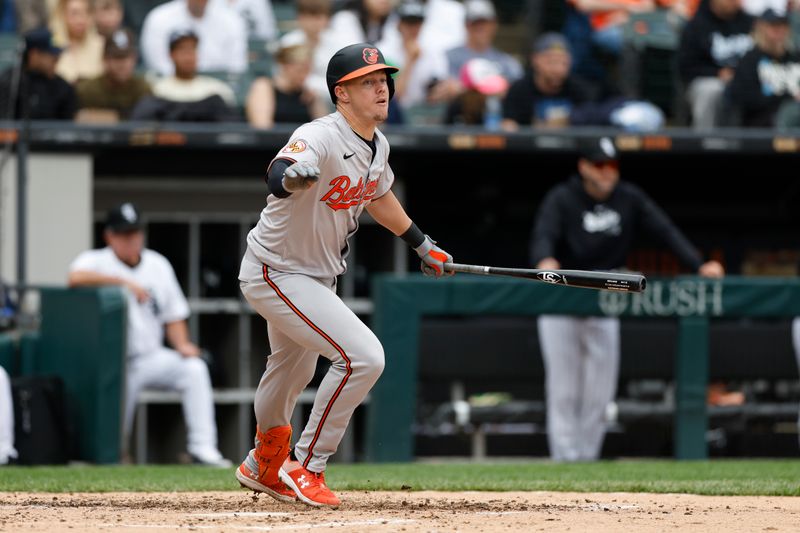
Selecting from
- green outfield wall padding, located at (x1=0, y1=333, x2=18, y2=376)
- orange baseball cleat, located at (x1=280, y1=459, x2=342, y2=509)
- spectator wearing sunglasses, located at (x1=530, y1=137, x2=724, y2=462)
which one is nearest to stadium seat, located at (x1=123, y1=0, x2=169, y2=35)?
green outfield wall padding, located at (x1=0, y1=333, x2=18, y2=376)

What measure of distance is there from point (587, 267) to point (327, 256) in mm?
3650

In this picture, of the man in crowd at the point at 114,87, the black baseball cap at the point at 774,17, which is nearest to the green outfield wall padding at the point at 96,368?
the man in crowd at the point at 114,87

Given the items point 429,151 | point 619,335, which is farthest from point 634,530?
point 429,151

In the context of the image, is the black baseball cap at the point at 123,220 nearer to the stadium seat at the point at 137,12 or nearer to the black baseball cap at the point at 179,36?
the black baseball cap at the point at 179,36

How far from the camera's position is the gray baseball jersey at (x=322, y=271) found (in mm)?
4938

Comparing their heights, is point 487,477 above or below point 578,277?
below

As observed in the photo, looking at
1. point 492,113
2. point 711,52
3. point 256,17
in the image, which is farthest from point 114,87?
point 711,52

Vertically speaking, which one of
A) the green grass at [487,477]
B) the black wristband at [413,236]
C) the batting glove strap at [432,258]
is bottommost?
the green grass at [487,477]

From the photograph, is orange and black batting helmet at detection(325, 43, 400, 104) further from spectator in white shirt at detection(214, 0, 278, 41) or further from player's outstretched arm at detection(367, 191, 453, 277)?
spectator in white shirt at detection(214, 0, 278, 41)

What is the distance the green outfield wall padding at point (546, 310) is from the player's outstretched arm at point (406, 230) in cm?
286

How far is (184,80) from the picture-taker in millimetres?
9625

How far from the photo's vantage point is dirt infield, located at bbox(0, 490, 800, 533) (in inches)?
179

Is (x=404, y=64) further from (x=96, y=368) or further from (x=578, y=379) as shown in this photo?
(x=96, y=368)

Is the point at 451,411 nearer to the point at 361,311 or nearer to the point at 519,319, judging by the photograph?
the point at 519,319
